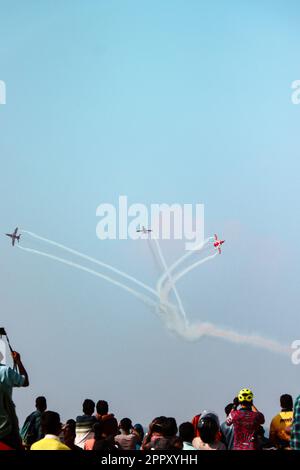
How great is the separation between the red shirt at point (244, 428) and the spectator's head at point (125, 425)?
2930 millimetres

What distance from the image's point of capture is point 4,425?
42.6 feet

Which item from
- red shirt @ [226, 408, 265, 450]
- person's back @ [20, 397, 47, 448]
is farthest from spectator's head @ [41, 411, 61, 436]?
person's back @ [20, 397, 47, 448]

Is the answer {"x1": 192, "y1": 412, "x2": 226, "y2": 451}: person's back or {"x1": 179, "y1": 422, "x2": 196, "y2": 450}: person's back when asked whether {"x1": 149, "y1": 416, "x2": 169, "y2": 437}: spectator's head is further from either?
{"x1": 179, "y1": 422, "x2": 196, "y2": 450}: person's back

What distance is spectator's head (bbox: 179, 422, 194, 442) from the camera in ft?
44.6

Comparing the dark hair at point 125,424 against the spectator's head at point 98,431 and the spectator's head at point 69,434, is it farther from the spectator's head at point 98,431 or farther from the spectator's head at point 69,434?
the spectator's head at point 98,431

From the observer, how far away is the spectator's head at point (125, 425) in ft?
55.7

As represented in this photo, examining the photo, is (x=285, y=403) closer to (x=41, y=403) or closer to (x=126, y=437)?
(x=126, y=437)

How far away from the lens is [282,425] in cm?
1602

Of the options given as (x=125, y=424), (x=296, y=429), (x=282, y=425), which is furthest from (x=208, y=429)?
(x=125, y=424)
